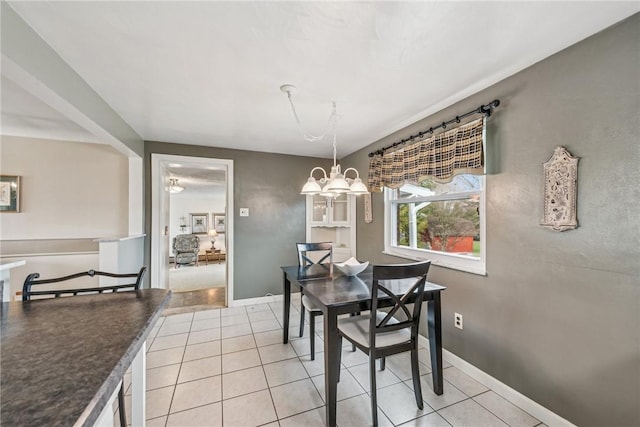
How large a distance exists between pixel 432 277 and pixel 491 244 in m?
0.67

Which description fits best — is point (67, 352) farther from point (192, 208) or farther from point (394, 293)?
point (192, 208)

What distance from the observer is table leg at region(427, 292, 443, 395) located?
1.84 m

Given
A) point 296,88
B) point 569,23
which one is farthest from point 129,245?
point 569,23

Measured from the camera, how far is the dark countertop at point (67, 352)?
54 cm

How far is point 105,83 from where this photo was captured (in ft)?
6.26

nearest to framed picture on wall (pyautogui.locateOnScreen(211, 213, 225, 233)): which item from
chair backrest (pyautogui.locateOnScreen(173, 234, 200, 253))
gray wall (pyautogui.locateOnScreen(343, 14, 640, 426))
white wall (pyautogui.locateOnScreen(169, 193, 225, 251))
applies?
white wall (pyautogui.locateOnScreen(169, 193, 225, 251))

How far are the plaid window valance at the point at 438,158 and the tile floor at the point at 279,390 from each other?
5.35ft

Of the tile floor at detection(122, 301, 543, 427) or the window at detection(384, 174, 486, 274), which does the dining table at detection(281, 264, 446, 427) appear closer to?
the tile floor at detection(122, 301, 543, 427)

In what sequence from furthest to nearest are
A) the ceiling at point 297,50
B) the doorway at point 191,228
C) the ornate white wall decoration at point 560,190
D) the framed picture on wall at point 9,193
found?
the doorway at point 191,228, the framed picture on wall at point 9,193, the ornate white wall decoration at point 560,190, the ceiling at point 297,50

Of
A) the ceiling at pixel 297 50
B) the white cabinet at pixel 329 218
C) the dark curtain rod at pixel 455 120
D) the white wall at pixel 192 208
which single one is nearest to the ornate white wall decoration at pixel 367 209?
the white cabinet at pixel 329 218

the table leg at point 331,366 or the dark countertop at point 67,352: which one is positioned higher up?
the dark countertop at point 67,352

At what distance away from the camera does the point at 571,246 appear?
1.48 metres

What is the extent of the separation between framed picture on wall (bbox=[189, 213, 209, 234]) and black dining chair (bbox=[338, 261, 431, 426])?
8.65 m

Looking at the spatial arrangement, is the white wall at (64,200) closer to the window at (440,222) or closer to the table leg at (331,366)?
the table leg at (331,366)
